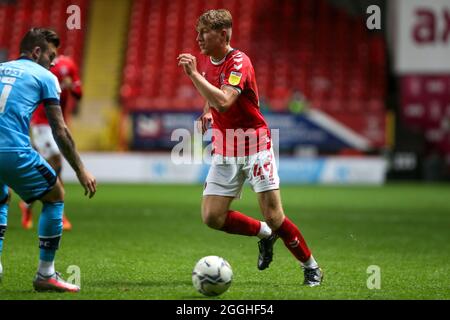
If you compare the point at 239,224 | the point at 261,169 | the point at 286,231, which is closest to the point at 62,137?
the point at 261,169

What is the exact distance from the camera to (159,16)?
24000 millimetres

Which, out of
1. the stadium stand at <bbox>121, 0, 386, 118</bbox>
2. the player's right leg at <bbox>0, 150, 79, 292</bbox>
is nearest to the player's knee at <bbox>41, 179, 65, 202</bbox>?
the player's right leg at <bbox>0, 150, 79, 292</bbox>

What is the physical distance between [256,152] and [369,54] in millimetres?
17239

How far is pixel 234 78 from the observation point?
5555 mm

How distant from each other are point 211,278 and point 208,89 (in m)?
1.23

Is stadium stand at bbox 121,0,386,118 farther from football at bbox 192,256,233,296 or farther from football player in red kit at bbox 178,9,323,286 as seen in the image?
football at bbox 192,256,233,296

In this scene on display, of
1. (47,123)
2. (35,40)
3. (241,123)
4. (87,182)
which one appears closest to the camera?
(87,182)

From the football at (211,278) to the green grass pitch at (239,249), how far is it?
0.27 ft

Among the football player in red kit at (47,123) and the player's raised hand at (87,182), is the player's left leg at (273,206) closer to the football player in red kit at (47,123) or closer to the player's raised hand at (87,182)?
the player's raised hand at (87,182)

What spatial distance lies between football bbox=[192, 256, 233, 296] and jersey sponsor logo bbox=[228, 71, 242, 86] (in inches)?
48.3

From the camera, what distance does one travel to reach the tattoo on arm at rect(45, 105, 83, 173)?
523cm

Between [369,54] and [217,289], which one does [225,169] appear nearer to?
[217,289]

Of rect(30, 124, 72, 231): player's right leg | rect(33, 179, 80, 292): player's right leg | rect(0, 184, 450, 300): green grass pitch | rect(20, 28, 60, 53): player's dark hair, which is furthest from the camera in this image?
rect(30, 124, 72, 231): player's right leg

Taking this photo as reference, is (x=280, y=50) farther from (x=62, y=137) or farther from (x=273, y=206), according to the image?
(x=62, y=137)
